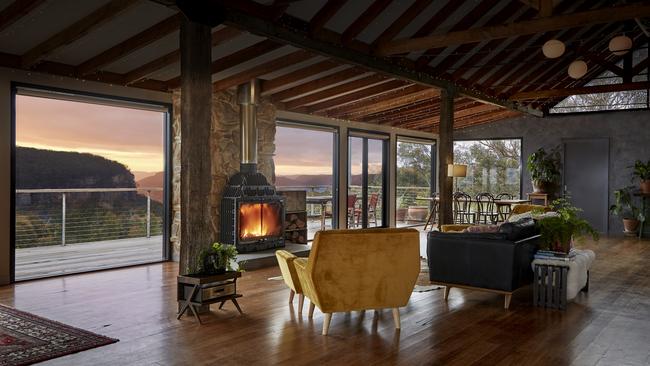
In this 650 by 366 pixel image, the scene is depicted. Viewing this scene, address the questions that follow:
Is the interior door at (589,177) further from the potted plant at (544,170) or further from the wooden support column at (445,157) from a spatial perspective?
the wooden support column at (445,157)

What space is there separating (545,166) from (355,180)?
15.6 feet

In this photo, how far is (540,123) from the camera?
529 inches

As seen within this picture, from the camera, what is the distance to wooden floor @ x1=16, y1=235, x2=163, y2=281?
272 inches

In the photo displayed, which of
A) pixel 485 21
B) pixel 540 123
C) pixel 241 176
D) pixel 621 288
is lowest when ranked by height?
pixel 621 288

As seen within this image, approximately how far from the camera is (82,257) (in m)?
7.86

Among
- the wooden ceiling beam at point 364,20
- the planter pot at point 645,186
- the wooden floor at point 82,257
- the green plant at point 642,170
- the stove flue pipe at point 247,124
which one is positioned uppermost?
the wooden ceiling beam at point 364,20

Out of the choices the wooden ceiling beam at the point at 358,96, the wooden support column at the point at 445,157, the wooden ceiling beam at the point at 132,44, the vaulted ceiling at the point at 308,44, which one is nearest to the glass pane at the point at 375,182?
the vaulted ceiling at the point at 308,44

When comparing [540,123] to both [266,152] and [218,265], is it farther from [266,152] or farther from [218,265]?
[218,265]

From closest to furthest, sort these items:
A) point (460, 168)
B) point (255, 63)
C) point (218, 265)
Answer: point (218, 265) → point (255, 63) → point (460, 168)

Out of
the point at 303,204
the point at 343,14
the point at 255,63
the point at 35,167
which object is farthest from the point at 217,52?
the point at 35,167

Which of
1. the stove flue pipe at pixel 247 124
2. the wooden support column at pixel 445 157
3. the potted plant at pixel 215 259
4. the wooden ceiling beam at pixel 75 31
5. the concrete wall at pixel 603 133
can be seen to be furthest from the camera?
the concrete wall at pixel 603 133

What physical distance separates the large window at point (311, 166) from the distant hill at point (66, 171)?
2755 mm

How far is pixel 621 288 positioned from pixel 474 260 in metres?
2.14

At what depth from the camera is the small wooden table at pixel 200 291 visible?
4.67 m
